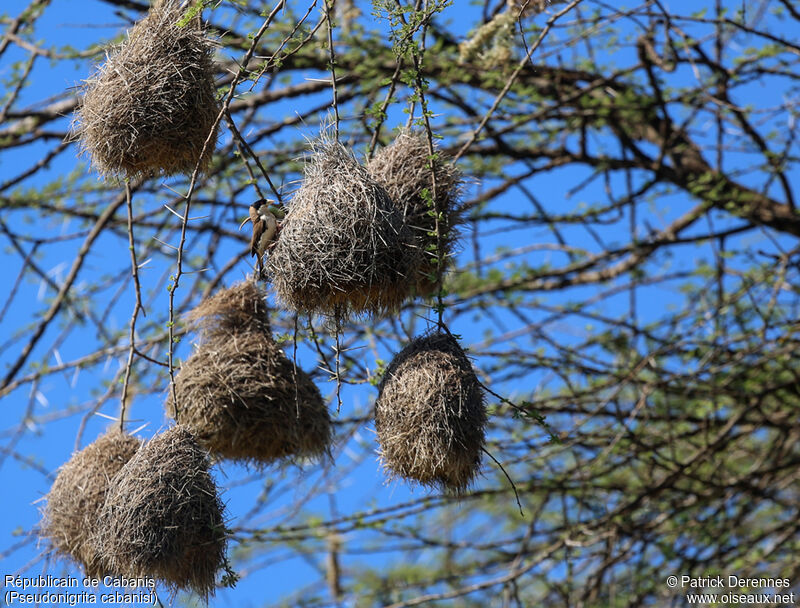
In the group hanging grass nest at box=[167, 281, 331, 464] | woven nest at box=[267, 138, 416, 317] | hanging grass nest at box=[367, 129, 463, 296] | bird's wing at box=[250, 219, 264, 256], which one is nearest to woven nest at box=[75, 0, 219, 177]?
bird's wing at box=[250, 219, 264, 256]

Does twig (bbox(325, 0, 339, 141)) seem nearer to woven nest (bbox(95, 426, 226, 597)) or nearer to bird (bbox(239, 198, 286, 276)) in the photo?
bird (bbox(239, 198, 286, 276))

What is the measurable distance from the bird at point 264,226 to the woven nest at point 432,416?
1.63ft

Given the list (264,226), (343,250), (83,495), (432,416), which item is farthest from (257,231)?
(83,495)

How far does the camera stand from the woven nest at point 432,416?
282 cm

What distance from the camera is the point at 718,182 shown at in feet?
16.6

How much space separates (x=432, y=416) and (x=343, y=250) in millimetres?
496

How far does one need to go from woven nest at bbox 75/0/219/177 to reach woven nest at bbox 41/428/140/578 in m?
0.89

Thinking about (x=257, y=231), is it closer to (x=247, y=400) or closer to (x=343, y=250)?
(x=343, y=250)

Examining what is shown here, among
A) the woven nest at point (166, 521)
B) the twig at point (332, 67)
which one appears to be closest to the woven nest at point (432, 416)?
the woven nest at point (166, 521)

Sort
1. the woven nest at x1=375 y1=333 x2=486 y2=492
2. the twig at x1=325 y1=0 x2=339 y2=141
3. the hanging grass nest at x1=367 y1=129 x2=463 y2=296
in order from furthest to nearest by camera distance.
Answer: the hanging grass nest at x1=367 y1=129 x2=463 y2=296 → the woven nest at x1=375 y1=333 x2=486 y2=492 → the twig at x1=325 y1=0 x2=339 y2=141

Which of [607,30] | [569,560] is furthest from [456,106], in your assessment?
[569,560]

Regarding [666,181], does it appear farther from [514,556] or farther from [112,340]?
[112,340]

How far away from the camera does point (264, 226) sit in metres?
3.08

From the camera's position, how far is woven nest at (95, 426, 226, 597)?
285 cm
